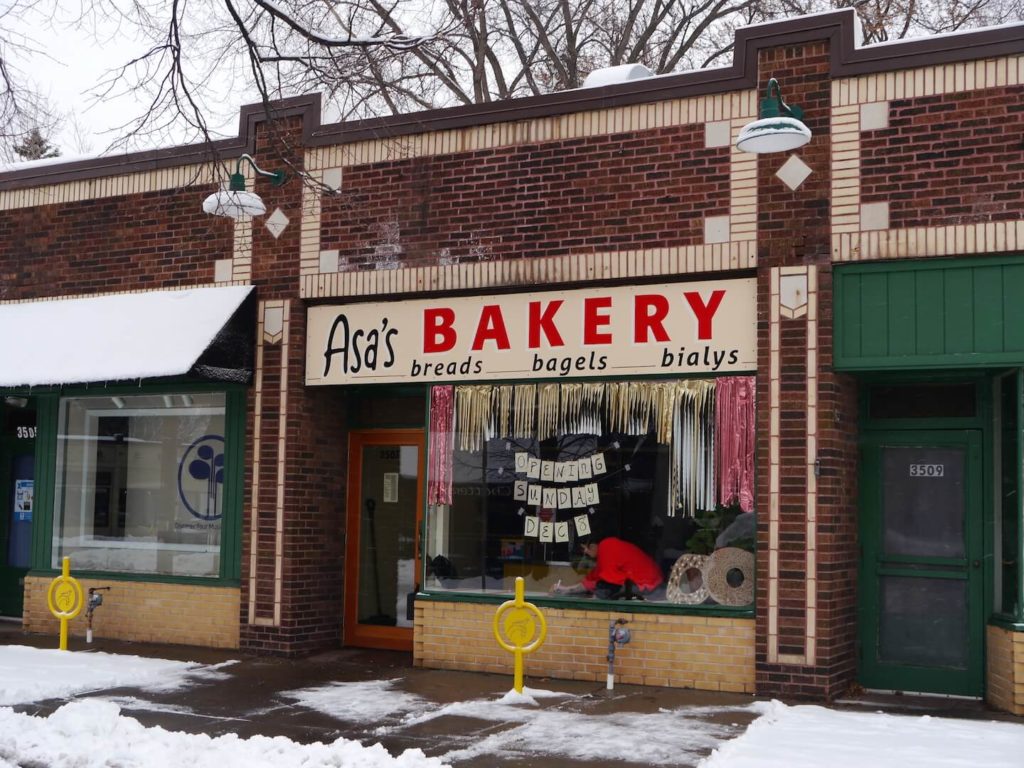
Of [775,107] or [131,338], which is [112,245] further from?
[775,107]

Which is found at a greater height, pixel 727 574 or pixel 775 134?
pixel 775 134

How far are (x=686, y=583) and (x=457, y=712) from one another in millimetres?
2296

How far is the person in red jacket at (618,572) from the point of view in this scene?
980 centimetres

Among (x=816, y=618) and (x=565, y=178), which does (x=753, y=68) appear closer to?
(x=565, y=178)

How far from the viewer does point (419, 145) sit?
10.9 m

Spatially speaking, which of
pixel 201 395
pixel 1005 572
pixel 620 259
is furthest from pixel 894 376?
pixel 201 395

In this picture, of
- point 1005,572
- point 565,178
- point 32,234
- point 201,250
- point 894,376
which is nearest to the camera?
Result: point 1005,572

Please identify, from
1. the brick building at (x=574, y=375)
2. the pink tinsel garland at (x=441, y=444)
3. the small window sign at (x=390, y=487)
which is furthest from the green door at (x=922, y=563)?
the small window sign at (x=390, y=487)

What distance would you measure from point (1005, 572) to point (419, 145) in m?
6.28

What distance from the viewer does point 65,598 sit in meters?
11.3

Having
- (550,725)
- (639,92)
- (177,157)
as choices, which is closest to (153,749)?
(550,725)

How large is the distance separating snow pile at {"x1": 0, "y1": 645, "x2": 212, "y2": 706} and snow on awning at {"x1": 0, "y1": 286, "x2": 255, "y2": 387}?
2.65 metres

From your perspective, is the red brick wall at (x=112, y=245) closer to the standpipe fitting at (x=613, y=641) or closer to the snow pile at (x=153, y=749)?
the snow pile at (x=153, y=749)

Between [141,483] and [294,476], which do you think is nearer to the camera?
[294,476]
